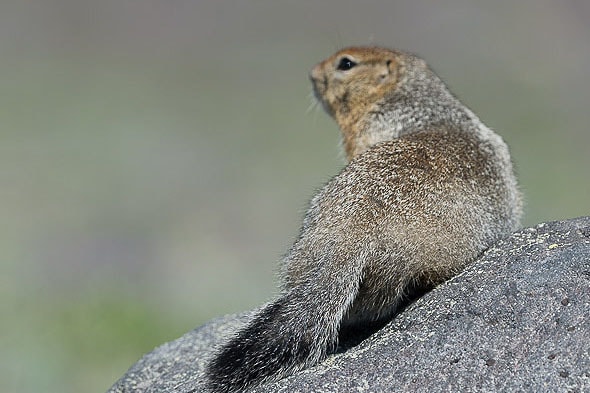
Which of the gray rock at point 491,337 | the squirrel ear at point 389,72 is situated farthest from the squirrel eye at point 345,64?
the gray rock at point 491,337

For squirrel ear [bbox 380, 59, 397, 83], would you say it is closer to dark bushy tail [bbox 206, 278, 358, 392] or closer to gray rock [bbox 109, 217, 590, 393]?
gray rock [bbox 109, 217, 590, 393]

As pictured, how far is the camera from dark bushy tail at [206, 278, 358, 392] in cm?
594

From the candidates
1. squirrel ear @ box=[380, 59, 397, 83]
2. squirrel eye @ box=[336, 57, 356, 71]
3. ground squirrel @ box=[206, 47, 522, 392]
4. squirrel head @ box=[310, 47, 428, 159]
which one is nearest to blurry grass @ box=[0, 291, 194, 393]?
squirrel head @ box=[310, 47, 428, 159]

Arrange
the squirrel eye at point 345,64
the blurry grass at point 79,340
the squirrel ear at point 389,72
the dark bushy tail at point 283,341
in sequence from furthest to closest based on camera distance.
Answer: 1. the blurry grass at point 79,340
2. the squirrel eye at point 345,64
3. the squirrel ear at point 389,72
4. the dark bushy tail at point 283,341

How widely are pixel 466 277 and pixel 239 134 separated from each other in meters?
19.7

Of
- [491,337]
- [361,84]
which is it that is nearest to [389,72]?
[361,84]

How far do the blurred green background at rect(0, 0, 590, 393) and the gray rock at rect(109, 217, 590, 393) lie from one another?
497 cm

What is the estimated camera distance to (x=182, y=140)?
2531 centimetres

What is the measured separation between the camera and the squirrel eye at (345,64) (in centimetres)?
1034

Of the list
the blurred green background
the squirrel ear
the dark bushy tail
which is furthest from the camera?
the blurred green background

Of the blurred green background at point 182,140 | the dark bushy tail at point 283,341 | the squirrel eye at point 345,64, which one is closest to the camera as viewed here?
the dark bushy tail at point 283,341

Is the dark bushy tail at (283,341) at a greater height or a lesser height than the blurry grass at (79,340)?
lesser

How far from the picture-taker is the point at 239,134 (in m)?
25.8

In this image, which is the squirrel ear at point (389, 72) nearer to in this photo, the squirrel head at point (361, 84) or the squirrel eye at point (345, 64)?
the squirrel head at point (361, 84)
